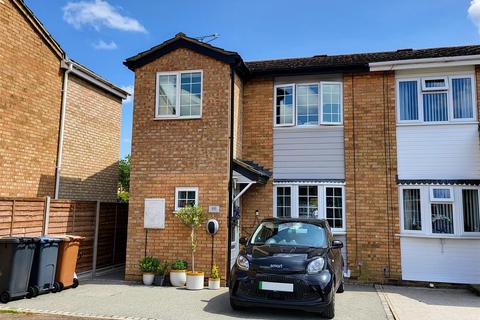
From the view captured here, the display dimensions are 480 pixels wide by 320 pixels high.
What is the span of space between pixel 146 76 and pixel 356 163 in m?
5.87

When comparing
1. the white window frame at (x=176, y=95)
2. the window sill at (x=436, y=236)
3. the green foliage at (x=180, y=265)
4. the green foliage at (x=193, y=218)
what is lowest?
the green foliage at (x=180, y=265)

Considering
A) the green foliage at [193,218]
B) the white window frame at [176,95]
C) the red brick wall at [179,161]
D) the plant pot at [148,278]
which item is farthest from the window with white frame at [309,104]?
the plant pot at [148,278]

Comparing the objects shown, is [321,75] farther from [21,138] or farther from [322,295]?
[21,138]

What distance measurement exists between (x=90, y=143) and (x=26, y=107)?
9.61 ft

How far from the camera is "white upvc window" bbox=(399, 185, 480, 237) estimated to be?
9812mm

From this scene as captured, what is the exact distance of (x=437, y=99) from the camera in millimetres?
10445

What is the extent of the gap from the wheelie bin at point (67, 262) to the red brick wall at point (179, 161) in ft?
4.75

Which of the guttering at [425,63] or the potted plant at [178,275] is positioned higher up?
the guttering at [425,63]

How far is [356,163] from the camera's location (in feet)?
34.6

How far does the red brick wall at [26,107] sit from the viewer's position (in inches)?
→ 382

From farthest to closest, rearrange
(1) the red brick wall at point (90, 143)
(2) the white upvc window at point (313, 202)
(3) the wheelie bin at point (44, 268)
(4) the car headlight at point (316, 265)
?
(1) the red brick wall at point (90, 143), (2) the white upvc window at point (313, 202), (3) the wheelie bin at point (44, 268), (4) the car headlight at point (316, 265)

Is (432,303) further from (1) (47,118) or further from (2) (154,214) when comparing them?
(1) (47,118)

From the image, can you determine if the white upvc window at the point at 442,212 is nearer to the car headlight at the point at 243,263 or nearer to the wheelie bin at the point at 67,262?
the car headlight at the point at 243,263

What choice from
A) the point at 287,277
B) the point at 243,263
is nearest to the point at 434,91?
the point at 287,277
